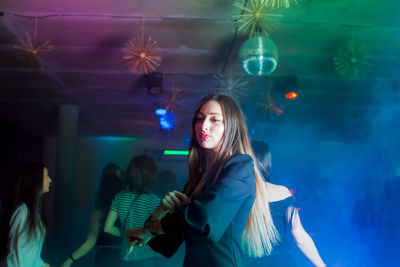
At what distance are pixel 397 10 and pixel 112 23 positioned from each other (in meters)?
2.75

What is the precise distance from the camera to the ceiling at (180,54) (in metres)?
3.04

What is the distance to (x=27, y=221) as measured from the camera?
7.92 feet

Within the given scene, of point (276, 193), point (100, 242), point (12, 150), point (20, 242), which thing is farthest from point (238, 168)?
point (12, 150)

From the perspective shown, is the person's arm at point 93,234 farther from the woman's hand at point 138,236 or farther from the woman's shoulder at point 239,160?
the woman's shoulder at point 239,160

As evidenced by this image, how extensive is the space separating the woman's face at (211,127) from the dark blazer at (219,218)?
0.12 m

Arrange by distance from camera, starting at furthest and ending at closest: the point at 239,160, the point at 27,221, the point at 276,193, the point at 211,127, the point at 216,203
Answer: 1. the point at 27,221
2. the point at 276,193
3. the point at 211,127
4. the point at 239,160
5. the point at 216,203

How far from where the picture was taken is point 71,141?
253 inches

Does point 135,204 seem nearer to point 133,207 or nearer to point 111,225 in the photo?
point 133,207

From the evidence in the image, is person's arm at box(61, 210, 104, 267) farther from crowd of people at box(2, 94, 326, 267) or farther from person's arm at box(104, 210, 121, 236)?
crowd of people at box(2, 94, 326, 267)

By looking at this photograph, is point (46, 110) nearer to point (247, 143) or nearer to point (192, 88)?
point (192, 88)

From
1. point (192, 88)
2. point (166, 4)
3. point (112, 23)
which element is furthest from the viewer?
point (192, 88)

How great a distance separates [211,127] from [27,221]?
195 cm

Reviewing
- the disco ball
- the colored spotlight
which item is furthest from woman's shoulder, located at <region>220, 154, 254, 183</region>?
the colored spotlight

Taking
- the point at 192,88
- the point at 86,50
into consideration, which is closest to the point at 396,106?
the point at 192,88
